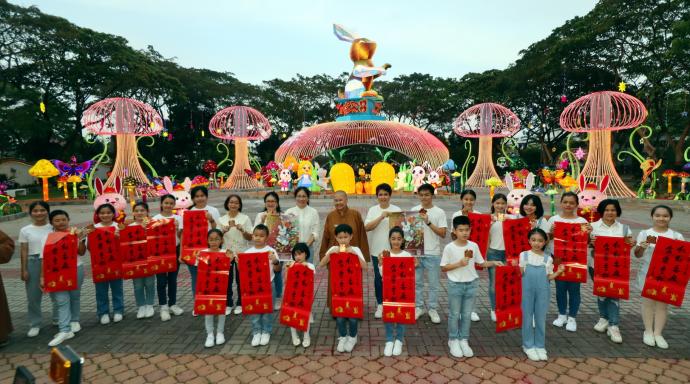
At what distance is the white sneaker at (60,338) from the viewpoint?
394 centimetres

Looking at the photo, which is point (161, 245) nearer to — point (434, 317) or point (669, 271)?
point (434, 317)

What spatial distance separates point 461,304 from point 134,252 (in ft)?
12.2

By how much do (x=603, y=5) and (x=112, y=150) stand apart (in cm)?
3989

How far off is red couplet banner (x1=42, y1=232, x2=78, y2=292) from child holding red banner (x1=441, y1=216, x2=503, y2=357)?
3.94m

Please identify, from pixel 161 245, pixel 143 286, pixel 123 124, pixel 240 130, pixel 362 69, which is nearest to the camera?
pixel 161 245

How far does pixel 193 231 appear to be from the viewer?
4.58 m

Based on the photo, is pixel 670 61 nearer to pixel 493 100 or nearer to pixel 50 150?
pixel 493 100

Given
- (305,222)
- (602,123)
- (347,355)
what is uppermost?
(602,123)

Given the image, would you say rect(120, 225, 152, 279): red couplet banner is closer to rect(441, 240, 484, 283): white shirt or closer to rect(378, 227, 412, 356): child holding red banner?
rect(378, 227, 412, 356): child holding red banner

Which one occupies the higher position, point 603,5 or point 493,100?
point 603,5

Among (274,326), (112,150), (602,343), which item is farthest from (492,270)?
(112,150)

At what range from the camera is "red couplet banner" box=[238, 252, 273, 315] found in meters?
3.88

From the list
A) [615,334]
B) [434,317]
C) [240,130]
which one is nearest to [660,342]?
[615,334]

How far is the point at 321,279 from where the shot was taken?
6.30m
